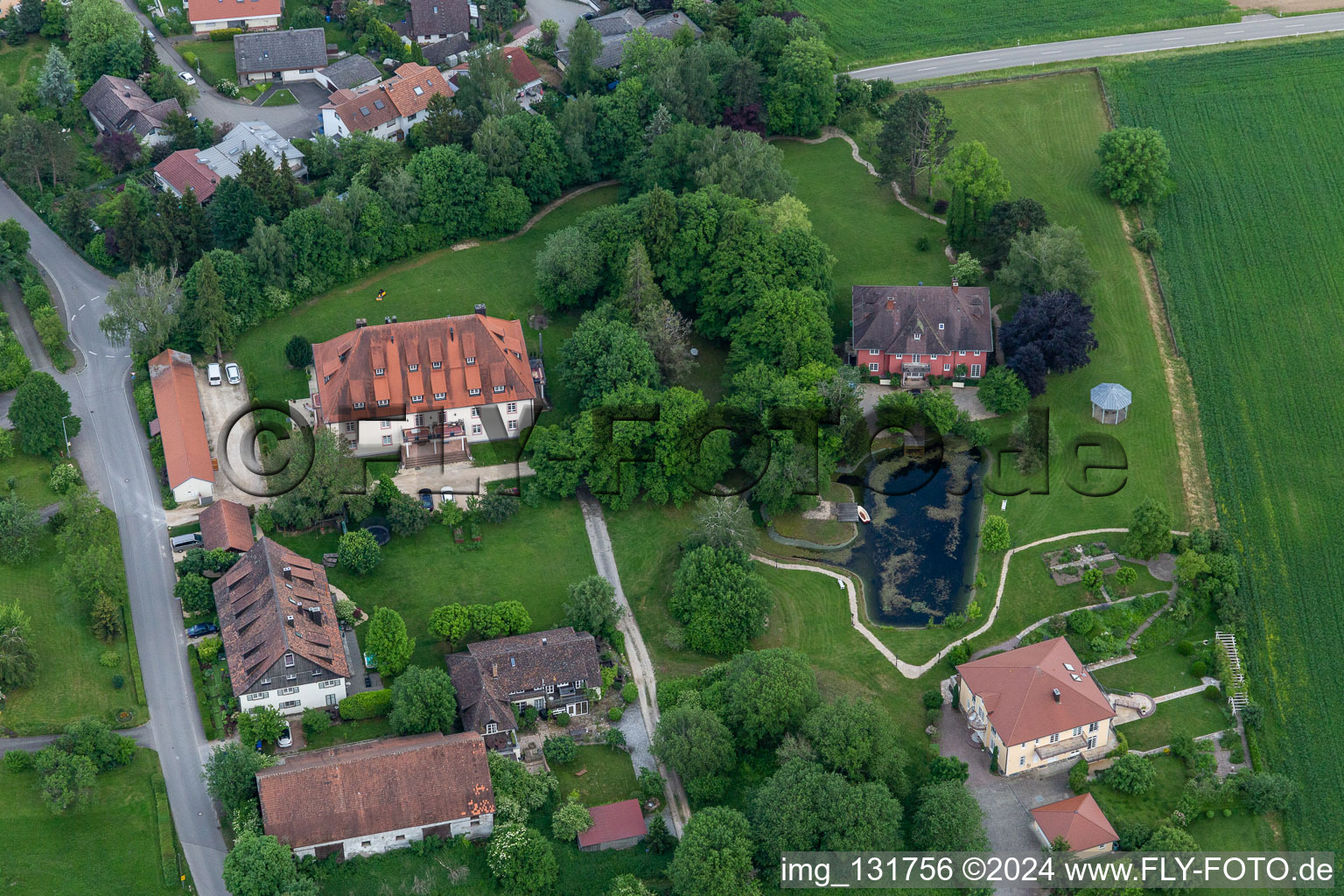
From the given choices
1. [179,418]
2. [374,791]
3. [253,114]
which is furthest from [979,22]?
[374,791]

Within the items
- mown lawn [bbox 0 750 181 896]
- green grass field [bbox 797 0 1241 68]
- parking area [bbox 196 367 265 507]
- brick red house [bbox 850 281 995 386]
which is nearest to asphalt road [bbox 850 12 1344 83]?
green grass field [bbox 797 0 1241 68]

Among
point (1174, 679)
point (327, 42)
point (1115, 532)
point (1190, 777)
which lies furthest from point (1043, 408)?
point (327, 42)

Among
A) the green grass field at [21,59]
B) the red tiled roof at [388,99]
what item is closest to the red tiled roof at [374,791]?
the red tiled roof at [388,99]

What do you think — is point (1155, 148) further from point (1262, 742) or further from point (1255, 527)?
point (1262, 742)

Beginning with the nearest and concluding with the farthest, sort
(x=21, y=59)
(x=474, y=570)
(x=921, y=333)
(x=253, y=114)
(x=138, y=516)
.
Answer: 1. (x=474, y=570)
2. (x=138, y=516)
3. (x=921, y=333)
4. (x=253, y=114)
5. (x=21, y=59)

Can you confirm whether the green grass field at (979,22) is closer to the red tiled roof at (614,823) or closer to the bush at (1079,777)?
the bush at (1079,777)

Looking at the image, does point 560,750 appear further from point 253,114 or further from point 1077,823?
point 253,114
